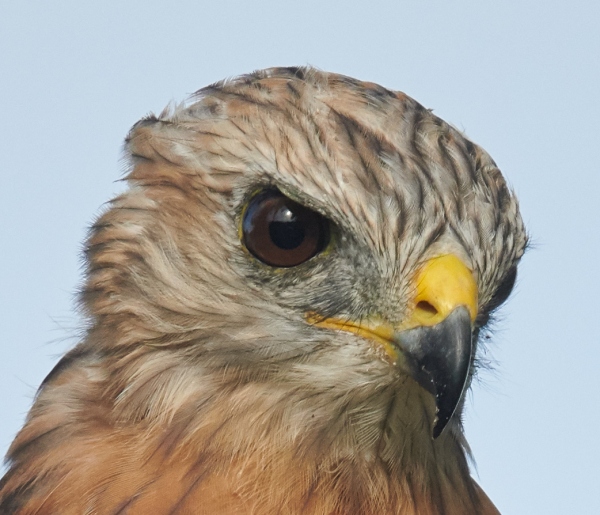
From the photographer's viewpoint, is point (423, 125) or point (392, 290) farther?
point (423, 125)

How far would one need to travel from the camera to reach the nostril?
13.0 ft

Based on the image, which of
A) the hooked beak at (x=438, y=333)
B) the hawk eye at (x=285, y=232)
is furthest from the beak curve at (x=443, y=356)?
the hawk eye at (x=285, y=232)

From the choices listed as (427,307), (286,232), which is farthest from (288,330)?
(427,307)

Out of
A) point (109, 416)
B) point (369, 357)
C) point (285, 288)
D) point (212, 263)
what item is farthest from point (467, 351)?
point (109, 416)

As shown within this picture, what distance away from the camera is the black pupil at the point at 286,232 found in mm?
4211

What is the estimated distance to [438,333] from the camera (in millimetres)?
3881

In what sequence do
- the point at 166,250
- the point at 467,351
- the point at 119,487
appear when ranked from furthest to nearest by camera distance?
the point at 166,250
the point at 119,487
the point at 467,351

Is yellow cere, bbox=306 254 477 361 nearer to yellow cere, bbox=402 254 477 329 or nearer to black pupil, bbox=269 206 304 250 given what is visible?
yellow cere, bbox=402 254 477 329

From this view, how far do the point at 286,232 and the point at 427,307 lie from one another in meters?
0.58

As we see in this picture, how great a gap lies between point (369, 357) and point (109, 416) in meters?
1.02

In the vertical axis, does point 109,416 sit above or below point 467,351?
below

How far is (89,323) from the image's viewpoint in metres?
4.61

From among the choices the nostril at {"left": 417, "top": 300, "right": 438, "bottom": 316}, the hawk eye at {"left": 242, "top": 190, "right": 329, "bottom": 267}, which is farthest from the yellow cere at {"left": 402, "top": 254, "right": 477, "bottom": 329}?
the hawk eye at {"left": 242, "top": 190, "right": 329, "bottom": 267}

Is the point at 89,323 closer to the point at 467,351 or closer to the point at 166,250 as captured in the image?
the point at 166,250
